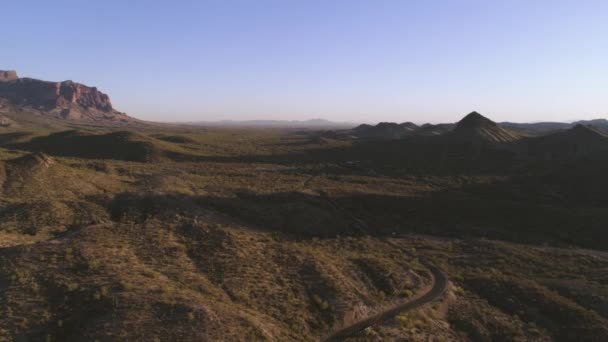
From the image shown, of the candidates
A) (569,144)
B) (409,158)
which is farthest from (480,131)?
(409,158)

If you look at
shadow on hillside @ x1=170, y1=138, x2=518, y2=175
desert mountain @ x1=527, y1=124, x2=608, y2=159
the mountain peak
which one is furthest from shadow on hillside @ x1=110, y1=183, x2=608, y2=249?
the mountain peak

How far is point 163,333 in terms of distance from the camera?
46.0ft

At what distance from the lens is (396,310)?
1914 centimetres

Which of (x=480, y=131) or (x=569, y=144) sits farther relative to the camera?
(x=480, y=131)

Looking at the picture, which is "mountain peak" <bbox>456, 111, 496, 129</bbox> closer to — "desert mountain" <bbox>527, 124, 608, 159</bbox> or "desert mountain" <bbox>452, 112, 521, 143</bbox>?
"desert mountain" <bbox>452, 112, 521, 143</bbox>

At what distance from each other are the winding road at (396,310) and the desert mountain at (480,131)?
83521 mm

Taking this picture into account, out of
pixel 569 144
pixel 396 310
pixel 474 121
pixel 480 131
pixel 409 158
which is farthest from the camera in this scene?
pixel 474 121

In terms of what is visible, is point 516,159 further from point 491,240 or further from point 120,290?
point 120,290

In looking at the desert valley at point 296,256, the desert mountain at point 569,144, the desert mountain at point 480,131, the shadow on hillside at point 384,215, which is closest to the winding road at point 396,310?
the desert valley at point 296,256

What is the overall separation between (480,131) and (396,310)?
311 feet

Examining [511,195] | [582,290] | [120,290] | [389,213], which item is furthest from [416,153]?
[120,290]

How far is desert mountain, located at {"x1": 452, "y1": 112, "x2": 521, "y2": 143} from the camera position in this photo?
98.8 m

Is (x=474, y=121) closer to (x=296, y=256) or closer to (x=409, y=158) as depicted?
(x=409, y=158)

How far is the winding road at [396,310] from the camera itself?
54.1 feet
